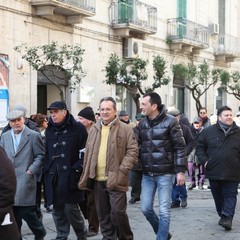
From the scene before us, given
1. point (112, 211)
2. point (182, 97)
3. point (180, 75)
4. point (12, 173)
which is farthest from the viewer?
point (182, 97)

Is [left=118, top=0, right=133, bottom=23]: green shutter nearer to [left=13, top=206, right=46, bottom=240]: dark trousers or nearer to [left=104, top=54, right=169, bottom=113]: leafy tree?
[left=104, top=54, right=169, bottom=113]: leafy tree

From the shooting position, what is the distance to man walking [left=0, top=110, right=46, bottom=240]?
6641 mm

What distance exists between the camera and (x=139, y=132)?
6.82 metres

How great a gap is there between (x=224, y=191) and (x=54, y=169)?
263 cm

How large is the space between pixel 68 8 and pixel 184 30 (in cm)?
833

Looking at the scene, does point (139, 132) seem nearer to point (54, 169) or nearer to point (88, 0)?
point (54, 169)

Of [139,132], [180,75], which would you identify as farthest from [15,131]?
[180,75]

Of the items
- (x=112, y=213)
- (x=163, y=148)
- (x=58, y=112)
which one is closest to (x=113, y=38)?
(x=58, y=112)

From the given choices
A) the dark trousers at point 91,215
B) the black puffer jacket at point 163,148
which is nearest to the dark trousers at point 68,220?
the dark trousers at point 91,215

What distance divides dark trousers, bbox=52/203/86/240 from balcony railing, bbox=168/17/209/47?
1674cm

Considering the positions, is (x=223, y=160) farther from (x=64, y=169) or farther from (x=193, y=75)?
(x=193, y=75)

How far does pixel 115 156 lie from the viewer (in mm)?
6387

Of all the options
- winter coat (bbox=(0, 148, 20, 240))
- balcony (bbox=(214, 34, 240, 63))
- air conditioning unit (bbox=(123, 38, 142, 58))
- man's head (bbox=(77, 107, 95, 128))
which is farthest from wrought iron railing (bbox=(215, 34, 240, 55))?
winter coat (bbox=(0, 148, 20, 240))

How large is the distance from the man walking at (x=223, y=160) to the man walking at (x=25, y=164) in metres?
2.57
